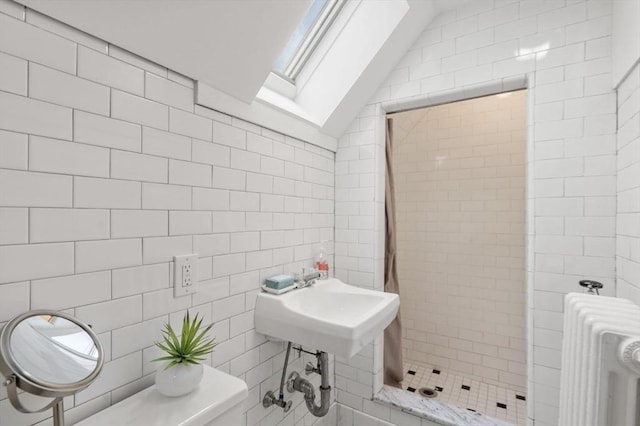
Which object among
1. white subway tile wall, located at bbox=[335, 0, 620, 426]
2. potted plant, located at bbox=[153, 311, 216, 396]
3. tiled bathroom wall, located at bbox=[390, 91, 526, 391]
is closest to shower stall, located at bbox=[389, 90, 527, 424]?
tiled bathroom wall, located at bbox=[390, 91, 526, 391]

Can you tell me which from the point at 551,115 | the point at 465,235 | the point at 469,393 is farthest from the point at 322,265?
the point at 469,393

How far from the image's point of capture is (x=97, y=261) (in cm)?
85

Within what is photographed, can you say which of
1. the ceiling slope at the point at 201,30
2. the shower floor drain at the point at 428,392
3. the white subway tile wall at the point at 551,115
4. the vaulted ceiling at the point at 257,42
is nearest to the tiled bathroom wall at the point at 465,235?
the shower floor drain at the point at 428,392

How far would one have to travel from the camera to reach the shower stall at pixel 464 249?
7.73ft

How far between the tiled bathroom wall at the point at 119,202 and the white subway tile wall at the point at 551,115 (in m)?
1.22

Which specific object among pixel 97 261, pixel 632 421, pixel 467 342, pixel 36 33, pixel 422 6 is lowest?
pixel 467 342

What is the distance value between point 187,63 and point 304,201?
90 cm

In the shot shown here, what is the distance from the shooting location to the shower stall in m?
2.36

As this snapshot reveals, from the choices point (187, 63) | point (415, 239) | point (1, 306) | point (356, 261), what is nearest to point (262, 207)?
point (187, 63)

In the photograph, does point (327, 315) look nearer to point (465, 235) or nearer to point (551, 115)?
point (551, 115)

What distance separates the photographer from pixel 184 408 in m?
0.82

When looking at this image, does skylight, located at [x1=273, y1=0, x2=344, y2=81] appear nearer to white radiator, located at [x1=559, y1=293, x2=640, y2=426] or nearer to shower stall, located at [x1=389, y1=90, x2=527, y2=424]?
shower stall, located at [x1=389, y1=90, x2=527, y2=424]

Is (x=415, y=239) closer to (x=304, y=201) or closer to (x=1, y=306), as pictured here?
(x=304, y=201)

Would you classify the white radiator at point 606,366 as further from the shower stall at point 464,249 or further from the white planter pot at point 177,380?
the shower stall at point 464,249
